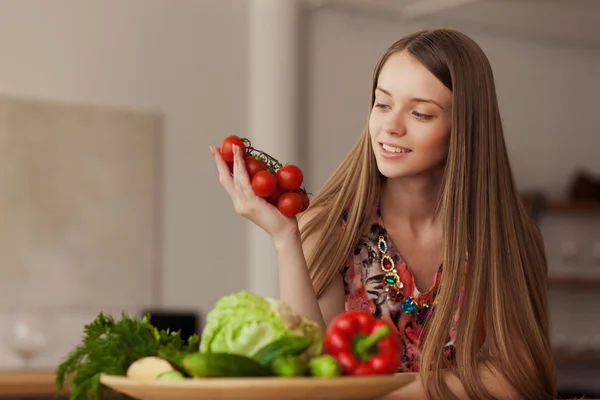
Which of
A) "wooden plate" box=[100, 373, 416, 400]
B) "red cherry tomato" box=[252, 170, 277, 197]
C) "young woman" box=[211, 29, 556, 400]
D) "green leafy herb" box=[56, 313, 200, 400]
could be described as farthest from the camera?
"young woman" box=[211, 29, 556, 400]

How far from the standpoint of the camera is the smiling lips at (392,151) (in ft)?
6.13

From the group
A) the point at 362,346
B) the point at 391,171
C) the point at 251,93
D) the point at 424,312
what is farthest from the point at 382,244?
the point at 251,93

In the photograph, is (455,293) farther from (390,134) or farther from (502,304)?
(390,134)

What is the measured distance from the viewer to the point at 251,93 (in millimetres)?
6430

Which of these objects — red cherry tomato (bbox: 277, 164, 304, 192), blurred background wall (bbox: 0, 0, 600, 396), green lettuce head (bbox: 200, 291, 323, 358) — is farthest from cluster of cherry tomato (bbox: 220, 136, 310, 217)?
blurred background wall (bbox: 0, 0, 600, 396)

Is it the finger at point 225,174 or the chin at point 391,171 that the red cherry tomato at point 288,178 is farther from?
the chin at point 391,171

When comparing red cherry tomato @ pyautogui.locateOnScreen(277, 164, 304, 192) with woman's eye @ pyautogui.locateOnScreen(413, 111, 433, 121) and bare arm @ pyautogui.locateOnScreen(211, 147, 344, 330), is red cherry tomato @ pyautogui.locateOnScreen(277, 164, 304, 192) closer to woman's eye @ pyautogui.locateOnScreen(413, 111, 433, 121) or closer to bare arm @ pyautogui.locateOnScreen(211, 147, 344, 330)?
bare arm @ pyautogui.locateOnScreen(211, 147, 344, 330)

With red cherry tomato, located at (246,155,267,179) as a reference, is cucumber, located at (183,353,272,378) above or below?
below

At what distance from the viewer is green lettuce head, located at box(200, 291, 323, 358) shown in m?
1.36

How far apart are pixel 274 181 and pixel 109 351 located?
437 mm

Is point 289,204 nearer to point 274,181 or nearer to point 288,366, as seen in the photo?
point 274,181

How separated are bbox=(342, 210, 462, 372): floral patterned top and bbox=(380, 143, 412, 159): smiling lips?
257mm

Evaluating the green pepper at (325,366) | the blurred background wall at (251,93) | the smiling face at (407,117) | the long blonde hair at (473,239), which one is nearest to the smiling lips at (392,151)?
the smiling face at (407,117)

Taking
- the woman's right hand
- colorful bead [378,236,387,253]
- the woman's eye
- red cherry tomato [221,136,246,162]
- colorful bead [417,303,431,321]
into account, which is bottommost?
colorful bead [417,303,431,321]
